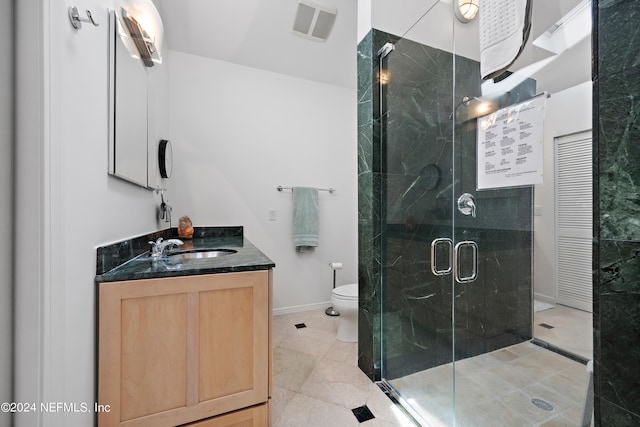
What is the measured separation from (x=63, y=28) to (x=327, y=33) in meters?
1.94

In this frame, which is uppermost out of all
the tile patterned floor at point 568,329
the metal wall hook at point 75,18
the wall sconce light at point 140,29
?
the wall sconce light at point 140,29

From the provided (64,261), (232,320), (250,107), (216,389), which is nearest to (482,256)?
(232,320)

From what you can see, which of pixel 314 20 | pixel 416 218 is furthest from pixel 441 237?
pixel 314 20

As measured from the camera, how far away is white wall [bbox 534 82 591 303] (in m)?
0.87

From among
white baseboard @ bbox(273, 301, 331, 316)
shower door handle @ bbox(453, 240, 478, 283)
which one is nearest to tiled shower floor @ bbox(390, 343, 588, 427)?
shower door handle @ bbox(453, 240, 478, 283)

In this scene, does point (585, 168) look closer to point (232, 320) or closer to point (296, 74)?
point (232, 320)

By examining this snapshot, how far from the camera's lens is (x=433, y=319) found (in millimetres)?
1577

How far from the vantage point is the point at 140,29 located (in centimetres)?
136

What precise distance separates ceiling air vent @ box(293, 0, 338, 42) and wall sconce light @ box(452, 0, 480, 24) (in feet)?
3.22

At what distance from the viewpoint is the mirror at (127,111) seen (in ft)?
3.64

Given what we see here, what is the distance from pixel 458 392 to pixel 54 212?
1834mm

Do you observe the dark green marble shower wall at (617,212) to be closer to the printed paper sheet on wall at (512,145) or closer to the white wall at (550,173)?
the white wall at (550,173)

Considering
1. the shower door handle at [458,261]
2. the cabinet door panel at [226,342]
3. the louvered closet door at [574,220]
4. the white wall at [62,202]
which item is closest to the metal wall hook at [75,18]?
the white wall at [62,202]

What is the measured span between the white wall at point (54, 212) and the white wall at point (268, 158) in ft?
4.92
